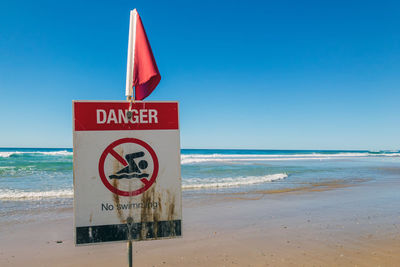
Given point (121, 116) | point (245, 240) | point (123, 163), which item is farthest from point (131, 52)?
point (245, 240)

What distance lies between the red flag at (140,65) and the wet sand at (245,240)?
2927mm

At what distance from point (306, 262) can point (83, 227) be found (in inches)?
132

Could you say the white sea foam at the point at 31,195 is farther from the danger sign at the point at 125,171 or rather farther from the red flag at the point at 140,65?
the red flag at the point at 140,65

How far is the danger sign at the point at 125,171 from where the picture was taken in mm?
2129

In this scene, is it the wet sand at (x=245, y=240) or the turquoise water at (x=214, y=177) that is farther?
the turquoise water at (x=214, y=177)

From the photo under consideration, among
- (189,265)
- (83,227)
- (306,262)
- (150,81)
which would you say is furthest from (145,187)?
(306,262)

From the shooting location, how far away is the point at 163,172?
2.21 metres

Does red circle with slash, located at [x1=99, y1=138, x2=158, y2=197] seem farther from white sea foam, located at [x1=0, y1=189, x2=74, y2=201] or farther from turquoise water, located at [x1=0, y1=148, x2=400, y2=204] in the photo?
white sea foam, located at [x1=0, y1=189, x2=74, y2=201]

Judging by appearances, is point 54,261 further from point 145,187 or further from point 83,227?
point 145,187

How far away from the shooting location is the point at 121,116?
2.17 meters

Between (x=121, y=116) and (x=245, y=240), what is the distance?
399 cm

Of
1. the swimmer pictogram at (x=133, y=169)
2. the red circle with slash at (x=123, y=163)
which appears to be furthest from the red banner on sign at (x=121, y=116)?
the swimmer pictogram at (x=133, y=169)

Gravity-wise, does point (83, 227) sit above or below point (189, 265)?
above

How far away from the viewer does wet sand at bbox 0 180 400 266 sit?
4.43m
